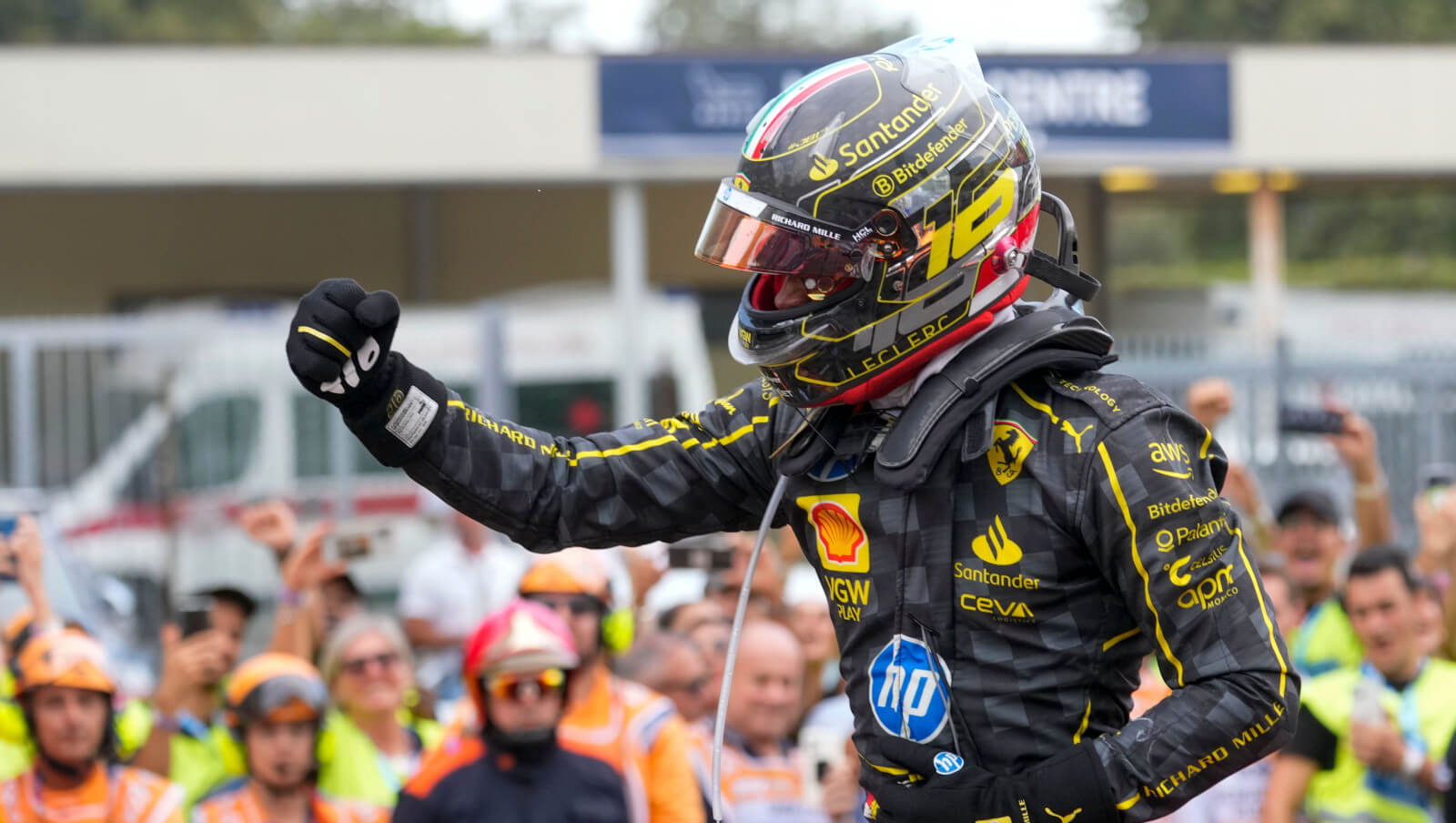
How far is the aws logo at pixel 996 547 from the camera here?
2.41 metres

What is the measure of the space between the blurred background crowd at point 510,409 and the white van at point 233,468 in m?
0.02

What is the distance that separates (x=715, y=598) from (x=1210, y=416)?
1.86 metres

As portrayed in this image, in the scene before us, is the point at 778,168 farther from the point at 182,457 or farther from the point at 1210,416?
the point at 182,457

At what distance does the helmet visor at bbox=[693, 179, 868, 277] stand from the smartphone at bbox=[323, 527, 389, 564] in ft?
12.7

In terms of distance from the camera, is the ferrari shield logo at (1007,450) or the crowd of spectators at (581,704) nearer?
the ferrari shield logo at (1007,450)

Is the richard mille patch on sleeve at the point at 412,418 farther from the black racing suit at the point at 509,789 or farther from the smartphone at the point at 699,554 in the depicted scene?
the smartphone at the point at 699,554

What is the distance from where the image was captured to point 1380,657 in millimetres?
5266

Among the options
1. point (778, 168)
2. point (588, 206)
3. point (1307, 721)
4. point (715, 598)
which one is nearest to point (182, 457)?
point (715, 598)

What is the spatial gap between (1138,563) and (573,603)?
3384mm

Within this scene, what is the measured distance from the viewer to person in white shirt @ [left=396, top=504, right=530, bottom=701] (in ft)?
25.0

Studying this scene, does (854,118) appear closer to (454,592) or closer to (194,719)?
(194,719)

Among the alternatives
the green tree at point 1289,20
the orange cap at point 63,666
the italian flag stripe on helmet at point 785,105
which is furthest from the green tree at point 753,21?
the italian flag stripe on helmet at point 785,105

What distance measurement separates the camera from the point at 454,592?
768 centimetres

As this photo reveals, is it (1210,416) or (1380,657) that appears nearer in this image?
(1380,657)
